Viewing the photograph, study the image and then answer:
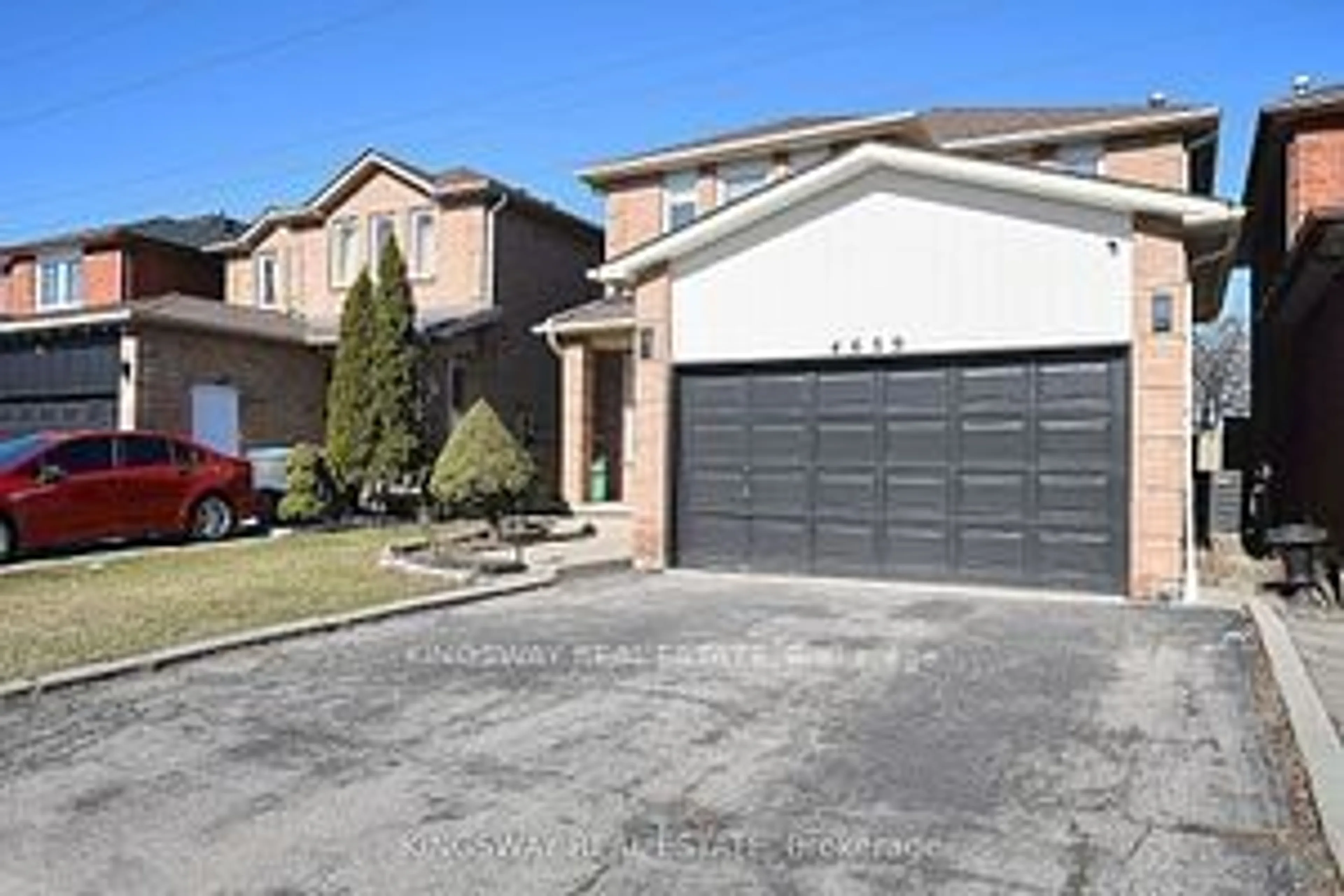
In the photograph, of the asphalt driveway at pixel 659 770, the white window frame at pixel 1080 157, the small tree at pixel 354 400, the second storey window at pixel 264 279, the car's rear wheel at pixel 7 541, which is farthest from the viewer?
the second storey window at pixel 264 279

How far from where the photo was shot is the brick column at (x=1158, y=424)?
1160 centimetres

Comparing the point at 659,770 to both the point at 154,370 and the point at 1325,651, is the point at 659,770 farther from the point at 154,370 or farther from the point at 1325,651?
the point at 154,370

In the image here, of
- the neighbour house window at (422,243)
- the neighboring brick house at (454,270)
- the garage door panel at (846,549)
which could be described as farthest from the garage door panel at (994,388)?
the neighbour house window at (422,243)

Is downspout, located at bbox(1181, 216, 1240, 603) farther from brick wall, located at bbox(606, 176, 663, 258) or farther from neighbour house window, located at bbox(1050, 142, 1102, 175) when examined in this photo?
brick wall, located at bbox(606, 176, 663, 258)

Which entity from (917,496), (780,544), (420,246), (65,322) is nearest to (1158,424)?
(917,496)

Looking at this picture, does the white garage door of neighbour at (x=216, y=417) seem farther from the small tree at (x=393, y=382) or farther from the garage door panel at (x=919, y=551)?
the garage door panel at (x=919, y=551)

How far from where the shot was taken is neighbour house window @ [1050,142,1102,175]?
68.0 ft

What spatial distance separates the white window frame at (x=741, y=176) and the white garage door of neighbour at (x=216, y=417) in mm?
10170

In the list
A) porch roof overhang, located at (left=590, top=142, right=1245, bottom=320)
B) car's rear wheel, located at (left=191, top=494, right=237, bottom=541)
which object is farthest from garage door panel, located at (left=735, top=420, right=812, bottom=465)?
car's rear wheel, located at (left=191, top=494, right=237, bottom=541)

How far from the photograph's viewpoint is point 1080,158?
2089 cm

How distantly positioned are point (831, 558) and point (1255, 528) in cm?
868

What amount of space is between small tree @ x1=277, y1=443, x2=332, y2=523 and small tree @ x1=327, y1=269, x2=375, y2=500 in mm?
257

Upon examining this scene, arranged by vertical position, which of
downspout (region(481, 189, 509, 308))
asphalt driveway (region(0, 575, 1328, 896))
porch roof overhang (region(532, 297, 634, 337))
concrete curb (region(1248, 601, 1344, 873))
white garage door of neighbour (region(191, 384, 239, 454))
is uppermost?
downspout (region(481, 189, 509, 308))

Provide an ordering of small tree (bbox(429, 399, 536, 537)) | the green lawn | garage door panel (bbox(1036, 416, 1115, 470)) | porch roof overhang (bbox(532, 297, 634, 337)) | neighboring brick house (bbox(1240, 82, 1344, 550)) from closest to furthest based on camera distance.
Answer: the green lawn
garage door panel (bbox(1036, 416, 1115, 470))
neighboring brick house (bbox(1240, 82, 1344, 550))
small tree (bbox(429, 399, 536, 537))
porch roof overhang (bbox(532, 297, 634, 337))
